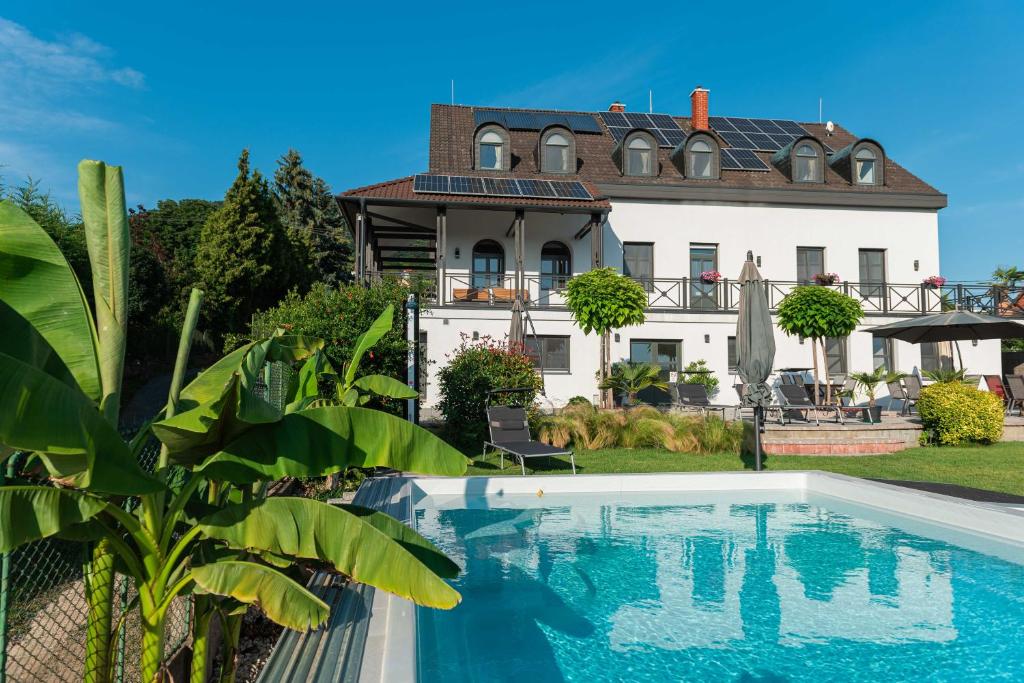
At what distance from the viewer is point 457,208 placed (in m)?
19.7

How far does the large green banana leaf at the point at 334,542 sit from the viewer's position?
218 centimetres

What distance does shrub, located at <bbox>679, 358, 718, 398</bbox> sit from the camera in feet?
64.1

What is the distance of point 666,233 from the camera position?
21703 mm

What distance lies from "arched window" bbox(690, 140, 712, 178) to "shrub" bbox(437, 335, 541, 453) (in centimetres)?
1412

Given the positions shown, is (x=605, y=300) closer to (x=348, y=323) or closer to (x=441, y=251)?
(x=441, y=251)

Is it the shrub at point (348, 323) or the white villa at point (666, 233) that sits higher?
the white villa at point (666, 233)

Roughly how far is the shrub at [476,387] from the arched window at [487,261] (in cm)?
976

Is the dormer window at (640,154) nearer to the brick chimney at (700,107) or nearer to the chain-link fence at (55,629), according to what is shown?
the brick chimney at (700,107)

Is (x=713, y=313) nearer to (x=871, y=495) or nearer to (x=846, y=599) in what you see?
(x=871, y=495)

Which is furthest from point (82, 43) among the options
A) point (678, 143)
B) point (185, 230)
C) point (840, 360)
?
point (185, 230)

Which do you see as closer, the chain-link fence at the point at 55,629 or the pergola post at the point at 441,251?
the chain-link fence at the point at 55,629

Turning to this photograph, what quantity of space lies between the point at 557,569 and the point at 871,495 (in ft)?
15.8

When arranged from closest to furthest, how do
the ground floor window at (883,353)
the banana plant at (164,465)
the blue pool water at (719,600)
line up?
the banana plant at (164,465) < the blue pool water at (719,600) < the ground floor window at (883,353)

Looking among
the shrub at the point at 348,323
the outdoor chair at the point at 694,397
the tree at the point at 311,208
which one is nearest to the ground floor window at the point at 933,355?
the outdoor chair at the point at 694,397
